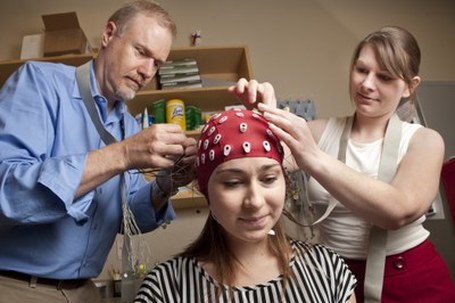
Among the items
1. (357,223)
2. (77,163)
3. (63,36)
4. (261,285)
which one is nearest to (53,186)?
(77,163)

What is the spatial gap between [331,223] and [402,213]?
26 cm

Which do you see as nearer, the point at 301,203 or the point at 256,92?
the point at 256,92

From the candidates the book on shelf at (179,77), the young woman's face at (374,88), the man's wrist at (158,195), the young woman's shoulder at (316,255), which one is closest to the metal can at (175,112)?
the book on shelf at (179,77)

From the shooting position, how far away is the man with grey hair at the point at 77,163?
996mm

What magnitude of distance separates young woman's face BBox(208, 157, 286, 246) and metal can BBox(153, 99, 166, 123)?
161cm

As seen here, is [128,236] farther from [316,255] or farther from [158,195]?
[316,255]

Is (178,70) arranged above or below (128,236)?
above

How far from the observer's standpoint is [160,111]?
2.58 meters

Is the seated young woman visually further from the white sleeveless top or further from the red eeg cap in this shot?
the white sleeveless top

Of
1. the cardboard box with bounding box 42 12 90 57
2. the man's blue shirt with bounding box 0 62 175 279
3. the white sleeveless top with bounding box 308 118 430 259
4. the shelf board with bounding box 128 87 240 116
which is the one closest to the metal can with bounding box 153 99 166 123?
the shelf board with bounding box 128 87 240 116

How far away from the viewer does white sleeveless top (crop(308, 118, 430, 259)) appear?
1.22m

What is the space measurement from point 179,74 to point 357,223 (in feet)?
5.64

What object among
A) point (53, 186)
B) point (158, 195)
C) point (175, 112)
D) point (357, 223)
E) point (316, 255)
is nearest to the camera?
point (53, 186)

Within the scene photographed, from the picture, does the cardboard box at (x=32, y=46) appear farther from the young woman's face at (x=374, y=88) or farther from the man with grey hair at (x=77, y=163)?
the young woman's face at (x=374, y=88)
